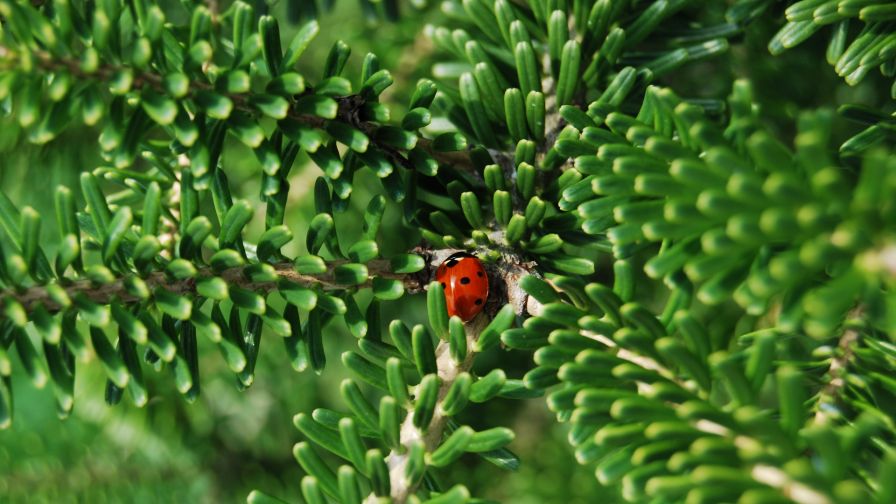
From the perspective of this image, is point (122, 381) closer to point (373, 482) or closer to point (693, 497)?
point (373, 482)

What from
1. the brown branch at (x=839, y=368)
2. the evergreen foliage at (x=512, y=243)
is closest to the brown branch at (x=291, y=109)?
the evergreen foliage at (x=512, y=243)

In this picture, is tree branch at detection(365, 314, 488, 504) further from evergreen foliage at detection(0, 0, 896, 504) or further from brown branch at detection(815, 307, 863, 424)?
brown branch at detection(815, 307, 863, 424)

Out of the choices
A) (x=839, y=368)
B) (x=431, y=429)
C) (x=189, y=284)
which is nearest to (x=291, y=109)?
(x=189, y=284)

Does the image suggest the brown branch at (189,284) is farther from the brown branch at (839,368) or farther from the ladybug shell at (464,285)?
the brown branch at (839,368)

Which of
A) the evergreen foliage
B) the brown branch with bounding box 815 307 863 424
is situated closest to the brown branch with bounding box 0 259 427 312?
the evergreen foliage

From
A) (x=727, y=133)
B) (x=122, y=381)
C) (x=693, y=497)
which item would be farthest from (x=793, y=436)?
(x=122, y=381)

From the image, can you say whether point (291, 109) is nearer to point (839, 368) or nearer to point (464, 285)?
point (464, 285)
